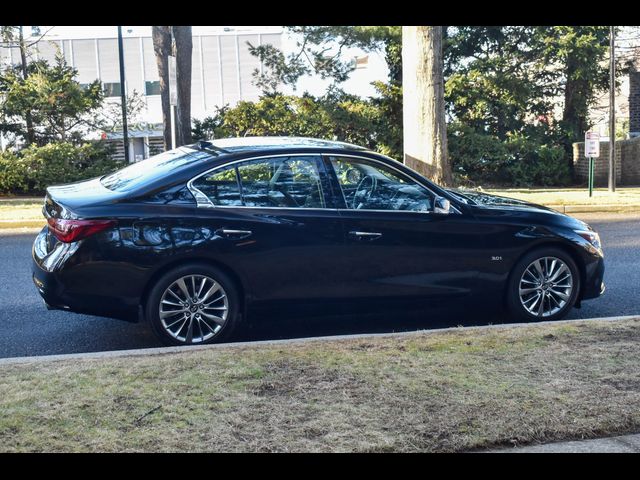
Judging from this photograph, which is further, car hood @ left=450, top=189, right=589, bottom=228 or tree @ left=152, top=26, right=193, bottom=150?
tree @ left=152, top=26, right=193, bottom=150

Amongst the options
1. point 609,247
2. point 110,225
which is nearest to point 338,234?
point 110,225

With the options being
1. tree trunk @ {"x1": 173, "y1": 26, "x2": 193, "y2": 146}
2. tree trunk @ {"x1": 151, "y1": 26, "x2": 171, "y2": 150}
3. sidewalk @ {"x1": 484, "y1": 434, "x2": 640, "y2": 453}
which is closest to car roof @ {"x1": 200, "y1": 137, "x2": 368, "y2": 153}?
sidewalk @ {"x1": 484, "y1": 434, "x2": 640, "y2": 453}

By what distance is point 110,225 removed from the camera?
6.04 metres

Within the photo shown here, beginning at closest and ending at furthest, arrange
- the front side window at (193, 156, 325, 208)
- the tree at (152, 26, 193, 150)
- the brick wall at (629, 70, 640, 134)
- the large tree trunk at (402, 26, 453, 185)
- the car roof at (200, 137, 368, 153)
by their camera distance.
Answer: the front side window at (193, 156, 325, 208) < the car roof at (200, 137, 368, 153) < the large tree trunk at (402, 26, 453, 185) < the tree at (152, 26, 193, 150) < the brick wall at (629, 70, 640, 134)

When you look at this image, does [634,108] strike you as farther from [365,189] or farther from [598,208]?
[365,189]

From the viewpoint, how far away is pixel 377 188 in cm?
685

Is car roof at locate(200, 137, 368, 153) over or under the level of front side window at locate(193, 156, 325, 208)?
over

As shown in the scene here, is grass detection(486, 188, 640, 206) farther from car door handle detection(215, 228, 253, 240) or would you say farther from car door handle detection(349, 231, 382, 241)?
car door handle detection(215, 228, 253, 240)

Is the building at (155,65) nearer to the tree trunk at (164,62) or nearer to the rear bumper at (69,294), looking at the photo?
the tree trunk at (164,62)

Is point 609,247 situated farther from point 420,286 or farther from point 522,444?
point 522,444

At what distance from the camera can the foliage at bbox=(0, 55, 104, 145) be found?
2206 centimetres

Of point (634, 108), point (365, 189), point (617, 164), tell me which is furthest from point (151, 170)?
point (634, 108)

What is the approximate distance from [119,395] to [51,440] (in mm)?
668

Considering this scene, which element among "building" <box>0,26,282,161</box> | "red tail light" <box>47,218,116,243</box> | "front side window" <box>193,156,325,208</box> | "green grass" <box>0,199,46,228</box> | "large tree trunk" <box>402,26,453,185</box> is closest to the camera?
"red tail light" <box>47,218,116,243</box>
